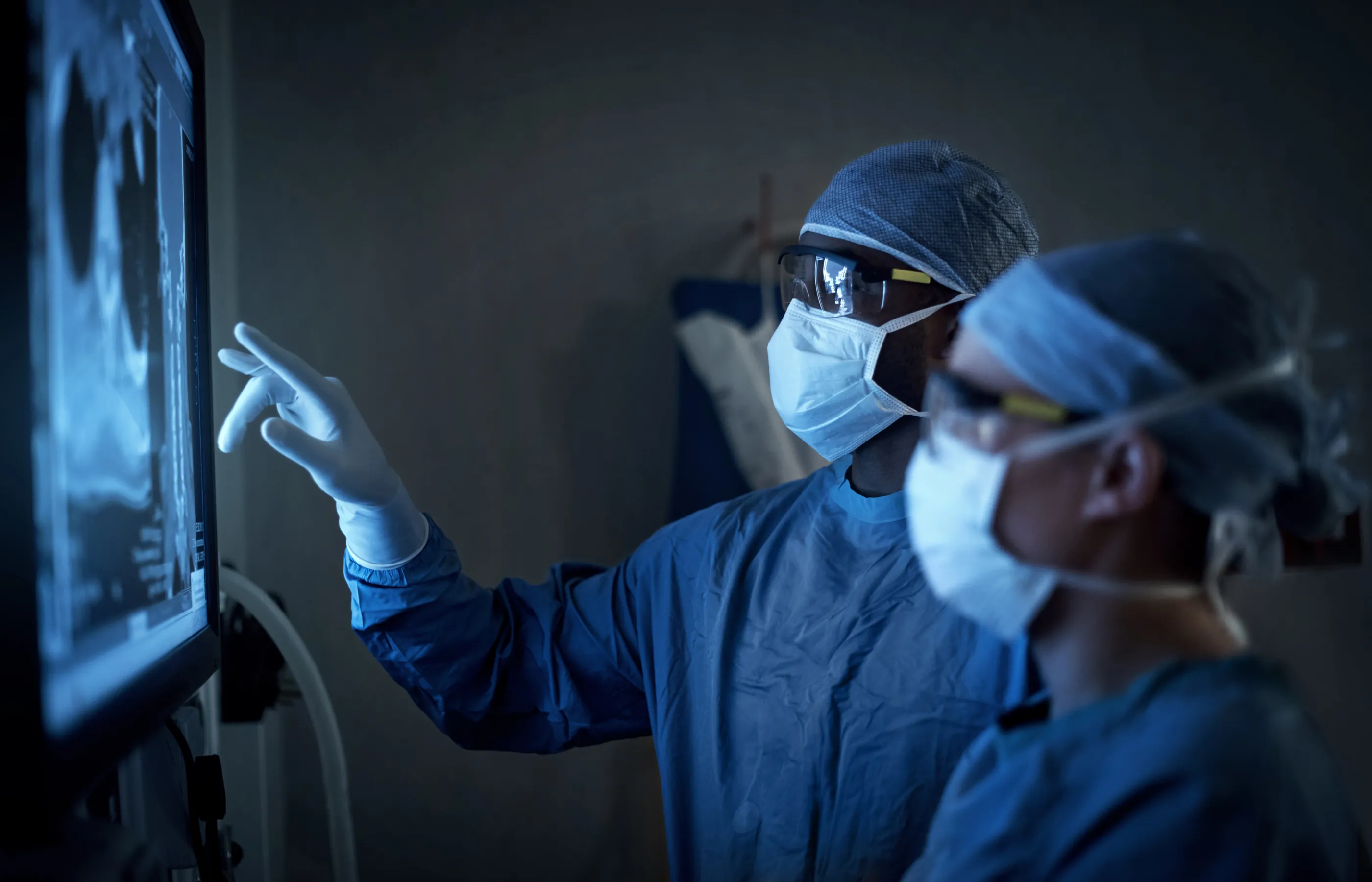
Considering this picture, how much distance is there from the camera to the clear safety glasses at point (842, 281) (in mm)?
1215

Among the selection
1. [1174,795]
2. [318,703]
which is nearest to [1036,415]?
[1174,795]

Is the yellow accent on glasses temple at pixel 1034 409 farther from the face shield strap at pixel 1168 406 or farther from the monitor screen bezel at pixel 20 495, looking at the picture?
the monitor screen bezel at pixel 20 495

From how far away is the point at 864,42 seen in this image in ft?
7.72

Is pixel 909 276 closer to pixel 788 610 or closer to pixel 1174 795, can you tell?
pixel 788 610

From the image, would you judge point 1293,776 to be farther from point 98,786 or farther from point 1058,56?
point 1058,56

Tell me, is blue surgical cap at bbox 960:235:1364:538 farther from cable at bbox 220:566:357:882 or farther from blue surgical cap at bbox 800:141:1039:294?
cable at bbox 220:566:357:882

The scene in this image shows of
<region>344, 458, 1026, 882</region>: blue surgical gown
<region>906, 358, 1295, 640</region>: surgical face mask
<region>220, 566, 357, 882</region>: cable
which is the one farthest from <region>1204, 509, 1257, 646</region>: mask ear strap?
<region>220, 566, 357, 882</region>: cable

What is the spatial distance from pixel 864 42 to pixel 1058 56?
0.56 m

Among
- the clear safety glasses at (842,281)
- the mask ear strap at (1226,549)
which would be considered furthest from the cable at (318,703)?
the mask ear strap at (1226,549)

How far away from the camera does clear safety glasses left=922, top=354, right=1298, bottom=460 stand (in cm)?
70

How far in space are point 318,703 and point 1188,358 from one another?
1183 millimetres

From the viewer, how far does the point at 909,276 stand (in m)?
1.21

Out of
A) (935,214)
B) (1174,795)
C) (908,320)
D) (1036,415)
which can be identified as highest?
(935,214)

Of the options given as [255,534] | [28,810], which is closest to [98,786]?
[28,810]
